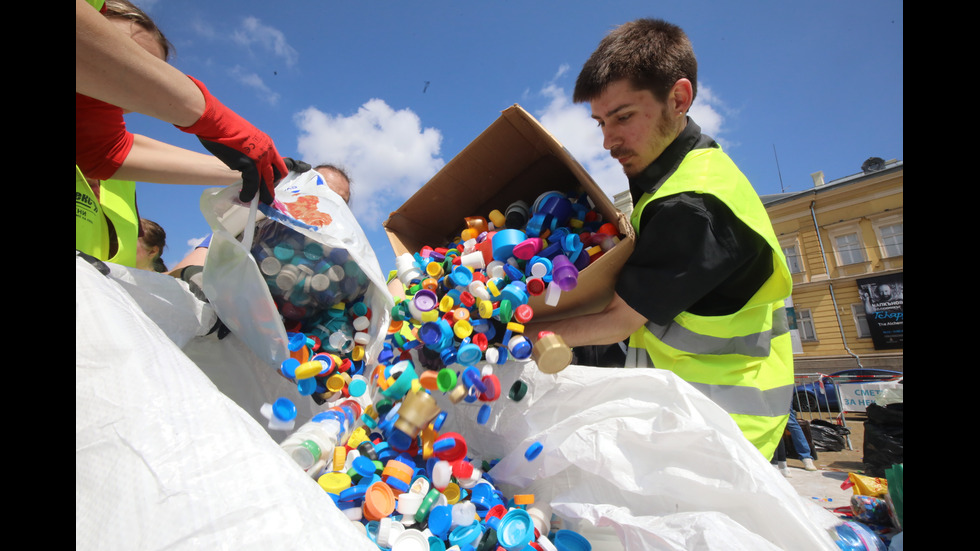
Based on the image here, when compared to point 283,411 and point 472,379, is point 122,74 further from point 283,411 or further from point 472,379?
point 472,379

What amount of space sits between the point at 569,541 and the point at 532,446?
22 centimetres

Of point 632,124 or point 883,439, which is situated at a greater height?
point 632,124

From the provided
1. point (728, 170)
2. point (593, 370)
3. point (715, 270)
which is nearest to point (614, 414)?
point (593, 370)

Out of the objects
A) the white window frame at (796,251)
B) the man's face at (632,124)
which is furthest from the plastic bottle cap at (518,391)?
the white window frame at (796,251)

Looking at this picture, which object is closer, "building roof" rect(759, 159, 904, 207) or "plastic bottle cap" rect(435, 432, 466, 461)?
"plastic bottle cap" rect(435, 432, 466, 461)

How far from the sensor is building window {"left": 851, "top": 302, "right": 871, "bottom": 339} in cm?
1224

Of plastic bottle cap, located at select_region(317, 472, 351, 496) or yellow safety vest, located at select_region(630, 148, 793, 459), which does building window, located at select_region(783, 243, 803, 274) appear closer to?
yellow safety vest, located at select_region(630, 148, 793, 459)

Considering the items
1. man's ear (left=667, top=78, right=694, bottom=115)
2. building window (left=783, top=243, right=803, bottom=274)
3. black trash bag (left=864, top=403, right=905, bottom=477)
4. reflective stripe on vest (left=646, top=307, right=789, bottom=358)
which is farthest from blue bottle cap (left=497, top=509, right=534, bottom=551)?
building window (left=783, top=243, right=803, bottom=274)

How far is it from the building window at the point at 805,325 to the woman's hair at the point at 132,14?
16577 mm

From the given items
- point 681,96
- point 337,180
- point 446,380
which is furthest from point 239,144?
point 681,96

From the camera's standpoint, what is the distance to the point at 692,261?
1056mm

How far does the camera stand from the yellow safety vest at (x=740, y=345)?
1096 mm

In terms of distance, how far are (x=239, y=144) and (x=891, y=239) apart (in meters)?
16.7

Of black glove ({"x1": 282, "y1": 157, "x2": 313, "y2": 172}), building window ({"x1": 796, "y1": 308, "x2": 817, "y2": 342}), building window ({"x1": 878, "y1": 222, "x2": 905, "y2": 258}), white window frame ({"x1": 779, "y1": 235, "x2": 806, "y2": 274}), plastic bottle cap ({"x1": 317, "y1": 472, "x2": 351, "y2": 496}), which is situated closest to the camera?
plastic bottle cap ({"x1": 317, "y1": 472, "x2": 351, "y2": 496})
